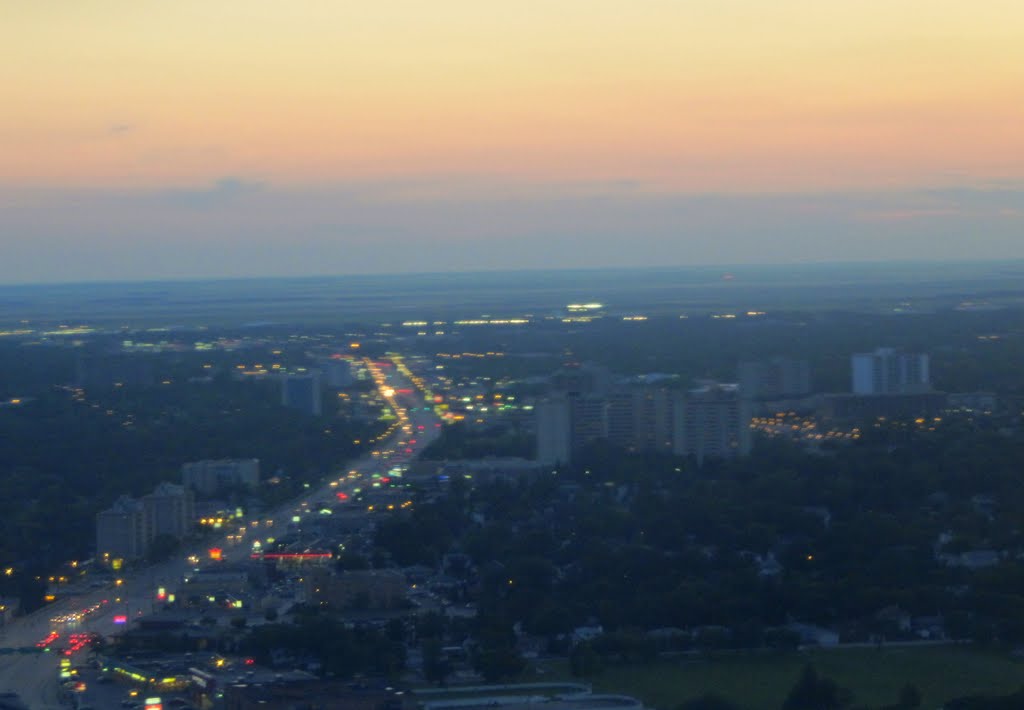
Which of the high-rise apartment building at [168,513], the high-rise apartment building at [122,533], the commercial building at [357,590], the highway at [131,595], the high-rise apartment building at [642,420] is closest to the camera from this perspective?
the highway at [131,595]

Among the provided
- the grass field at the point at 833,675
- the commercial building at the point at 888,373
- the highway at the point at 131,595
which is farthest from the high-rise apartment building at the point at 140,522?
the commercial building at the point at 888,373

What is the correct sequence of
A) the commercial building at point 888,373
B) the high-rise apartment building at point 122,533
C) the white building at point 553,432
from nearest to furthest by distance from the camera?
1. the high-rise apartment building at point 122,533
2. the white building at point 553,432
3. the commercial building at point 888,373

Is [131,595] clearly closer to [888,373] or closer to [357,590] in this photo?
[357,590]

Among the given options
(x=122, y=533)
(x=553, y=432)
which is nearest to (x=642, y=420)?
(x=553, y=432)

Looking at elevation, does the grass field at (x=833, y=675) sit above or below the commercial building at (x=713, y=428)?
below

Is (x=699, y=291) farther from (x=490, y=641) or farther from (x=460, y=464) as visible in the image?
(x=490, y=641)

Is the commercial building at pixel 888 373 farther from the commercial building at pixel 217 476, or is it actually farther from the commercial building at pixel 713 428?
the commercial building at pixel 217 476

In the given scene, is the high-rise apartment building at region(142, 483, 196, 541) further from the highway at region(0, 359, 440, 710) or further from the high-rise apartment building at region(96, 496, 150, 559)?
the highway at region(0, 359, 440, 710)

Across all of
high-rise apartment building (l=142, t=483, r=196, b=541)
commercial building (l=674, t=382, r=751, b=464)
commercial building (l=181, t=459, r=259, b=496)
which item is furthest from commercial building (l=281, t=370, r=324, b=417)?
high-rise apartment building (l=142, t=483, r=196, b=541)
